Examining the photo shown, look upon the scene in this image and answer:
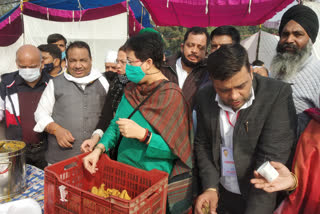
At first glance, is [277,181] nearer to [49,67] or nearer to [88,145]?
[88,145]

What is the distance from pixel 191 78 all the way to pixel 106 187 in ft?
4.40

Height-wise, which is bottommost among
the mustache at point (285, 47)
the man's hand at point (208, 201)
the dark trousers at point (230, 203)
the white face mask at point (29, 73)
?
the dark trousers at point (230, 203)

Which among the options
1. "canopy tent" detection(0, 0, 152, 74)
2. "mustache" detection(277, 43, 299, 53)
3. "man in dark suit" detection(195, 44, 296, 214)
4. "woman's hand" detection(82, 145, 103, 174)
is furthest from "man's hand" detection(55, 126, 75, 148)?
"canopy tent" detection(0, 0, 152, 74)

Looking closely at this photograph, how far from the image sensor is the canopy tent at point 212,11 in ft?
19.3

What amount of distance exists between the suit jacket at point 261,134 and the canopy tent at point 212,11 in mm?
5062

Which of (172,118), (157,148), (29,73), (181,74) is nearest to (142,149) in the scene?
(157,148)

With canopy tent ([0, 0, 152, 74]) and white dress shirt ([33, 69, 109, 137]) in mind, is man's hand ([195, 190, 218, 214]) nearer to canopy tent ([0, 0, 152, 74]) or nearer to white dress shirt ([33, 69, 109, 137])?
white dress shirt ([33, 69, 109, 137])

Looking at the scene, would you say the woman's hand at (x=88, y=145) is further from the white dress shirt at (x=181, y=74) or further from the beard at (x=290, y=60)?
the beard at (x=290, y=60)

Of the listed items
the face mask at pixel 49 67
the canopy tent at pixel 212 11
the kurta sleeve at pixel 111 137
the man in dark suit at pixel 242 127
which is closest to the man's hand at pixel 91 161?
the kurta sleeve at pixel 111 137

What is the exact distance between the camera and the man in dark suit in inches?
51.2

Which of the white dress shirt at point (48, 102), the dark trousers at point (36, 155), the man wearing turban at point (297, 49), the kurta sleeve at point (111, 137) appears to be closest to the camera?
the kurta sleeve at point (111, 137)

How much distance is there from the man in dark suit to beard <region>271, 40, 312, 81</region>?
0.77 m

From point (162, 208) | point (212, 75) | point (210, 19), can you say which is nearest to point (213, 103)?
point (212, 75)

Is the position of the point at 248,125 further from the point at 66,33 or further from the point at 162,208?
the point at 66,33
